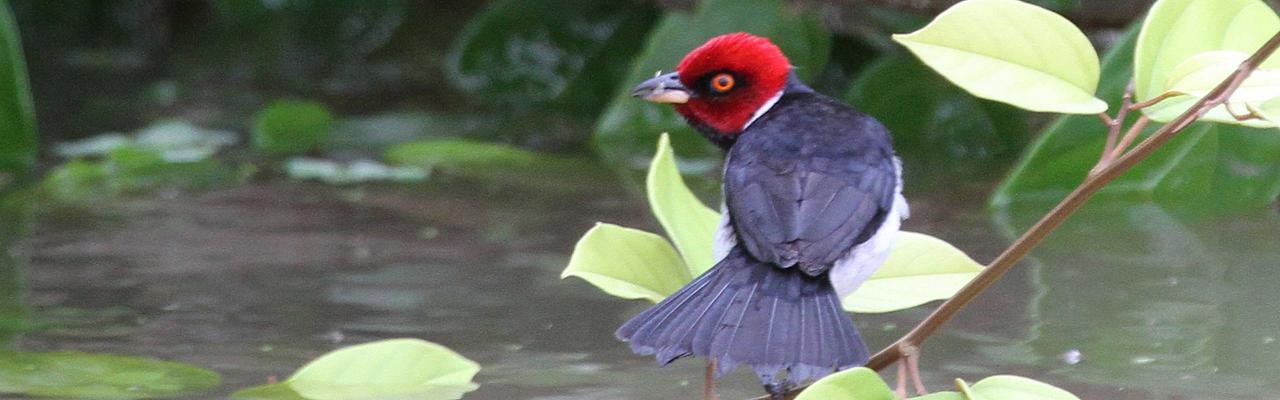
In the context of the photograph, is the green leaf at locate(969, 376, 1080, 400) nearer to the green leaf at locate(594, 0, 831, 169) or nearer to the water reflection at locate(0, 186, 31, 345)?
the water reflection at locate(0, 186, 31, 345)

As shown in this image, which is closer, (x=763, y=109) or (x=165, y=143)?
(x=763, y=109)

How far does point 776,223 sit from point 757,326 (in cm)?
8

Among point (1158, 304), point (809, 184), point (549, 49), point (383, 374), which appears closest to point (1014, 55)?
point (809, 184)

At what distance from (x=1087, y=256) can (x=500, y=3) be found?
142cm

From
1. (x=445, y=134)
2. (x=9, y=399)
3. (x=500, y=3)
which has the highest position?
(x=500, y=3)

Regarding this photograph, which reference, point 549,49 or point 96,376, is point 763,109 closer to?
point 96,376

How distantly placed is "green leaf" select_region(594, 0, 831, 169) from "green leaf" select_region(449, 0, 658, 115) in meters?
0.30

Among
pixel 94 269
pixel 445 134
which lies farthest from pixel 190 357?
pixel 445 134

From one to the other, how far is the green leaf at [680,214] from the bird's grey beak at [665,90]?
7 cm

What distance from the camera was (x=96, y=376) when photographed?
126 centimetres

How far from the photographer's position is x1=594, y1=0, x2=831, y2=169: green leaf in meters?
2.39

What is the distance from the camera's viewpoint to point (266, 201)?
2.16 metres

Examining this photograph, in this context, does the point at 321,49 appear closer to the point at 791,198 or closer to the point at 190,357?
the point at 190,357

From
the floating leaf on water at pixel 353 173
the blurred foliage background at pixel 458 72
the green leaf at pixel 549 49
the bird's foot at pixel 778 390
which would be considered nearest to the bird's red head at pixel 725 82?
the bird's foot at pixel 778 390
